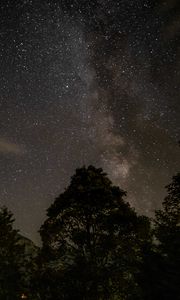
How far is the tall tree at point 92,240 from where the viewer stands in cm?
2862

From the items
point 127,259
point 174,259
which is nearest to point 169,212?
point 174,259

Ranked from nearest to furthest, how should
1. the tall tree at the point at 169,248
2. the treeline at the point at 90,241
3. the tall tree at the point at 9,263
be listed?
the tall tree at the point at 169,248, the treeline at the point at 90,241, the tall tree at the point at 9,263

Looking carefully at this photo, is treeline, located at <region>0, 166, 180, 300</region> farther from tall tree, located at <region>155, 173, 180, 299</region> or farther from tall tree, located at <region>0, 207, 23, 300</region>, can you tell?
tall tree, located at <region>0, 207, 23, 300</region>

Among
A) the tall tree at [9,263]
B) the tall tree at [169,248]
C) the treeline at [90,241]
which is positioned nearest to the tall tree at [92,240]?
the treeline at [90,241]

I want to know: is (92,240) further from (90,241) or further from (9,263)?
(9,263)

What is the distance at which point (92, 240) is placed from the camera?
3008cm

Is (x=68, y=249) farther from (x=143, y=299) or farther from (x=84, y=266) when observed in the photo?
(x=143, y=299)

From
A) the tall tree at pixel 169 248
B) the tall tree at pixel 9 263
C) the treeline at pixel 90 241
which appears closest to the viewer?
the tall tree at pixel 169 248

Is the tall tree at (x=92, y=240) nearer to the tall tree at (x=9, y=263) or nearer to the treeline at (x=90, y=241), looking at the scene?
the treeline at (x=90, y=241)

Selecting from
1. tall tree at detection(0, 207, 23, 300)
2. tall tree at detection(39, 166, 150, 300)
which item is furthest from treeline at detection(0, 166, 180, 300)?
tall tree at detection(0, 207, 23, 300)

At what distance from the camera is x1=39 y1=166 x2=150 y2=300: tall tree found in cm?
2862

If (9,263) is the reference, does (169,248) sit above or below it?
below

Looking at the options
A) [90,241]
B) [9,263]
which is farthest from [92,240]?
[9,263]

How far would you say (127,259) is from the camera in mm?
28484
